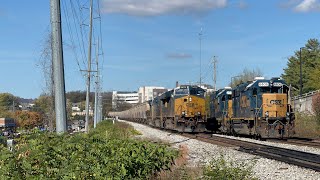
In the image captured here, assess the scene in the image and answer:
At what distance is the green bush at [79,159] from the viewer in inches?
201

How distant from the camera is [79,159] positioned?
573 cm

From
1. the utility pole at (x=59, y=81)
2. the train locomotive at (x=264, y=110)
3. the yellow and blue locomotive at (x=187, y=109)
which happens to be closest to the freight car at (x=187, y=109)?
the yellow and blue locomotive at (x=187, y=109)

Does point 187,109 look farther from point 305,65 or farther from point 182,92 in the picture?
point 305,65

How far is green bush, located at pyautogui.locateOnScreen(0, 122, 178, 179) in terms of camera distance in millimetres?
5102

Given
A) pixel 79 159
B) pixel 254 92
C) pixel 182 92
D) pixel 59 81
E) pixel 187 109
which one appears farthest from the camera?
pixel 182 92

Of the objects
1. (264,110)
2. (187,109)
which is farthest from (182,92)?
(264,110)

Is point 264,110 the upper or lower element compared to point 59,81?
lower

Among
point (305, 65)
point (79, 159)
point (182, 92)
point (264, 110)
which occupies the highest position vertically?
point (305, 65)

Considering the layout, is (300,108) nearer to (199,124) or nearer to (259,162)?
(199,124)

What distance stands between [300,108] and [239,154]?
50077 mm

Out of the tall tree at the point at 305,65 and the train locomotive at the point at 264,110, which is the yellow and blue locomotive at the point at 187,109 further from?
the tall tree at the point at 305,65

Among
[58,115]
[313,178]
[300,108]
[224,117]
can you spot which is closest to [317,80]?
[300,108]

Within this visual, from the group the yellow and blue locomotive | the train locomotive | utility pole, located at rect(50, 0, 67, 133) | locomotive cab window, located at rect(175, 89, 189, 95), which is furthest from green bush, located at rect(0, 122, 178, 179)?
locomotive cab window, located at rect(175, 89, 189, 95)

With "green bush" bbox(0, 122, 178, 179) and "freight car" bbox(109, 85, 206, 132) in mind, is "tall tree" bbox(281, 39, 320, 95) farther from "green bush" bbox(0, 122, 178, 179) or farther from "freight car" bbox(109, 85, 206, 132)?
"green bush" bbox(0, 122, 178, 179)
